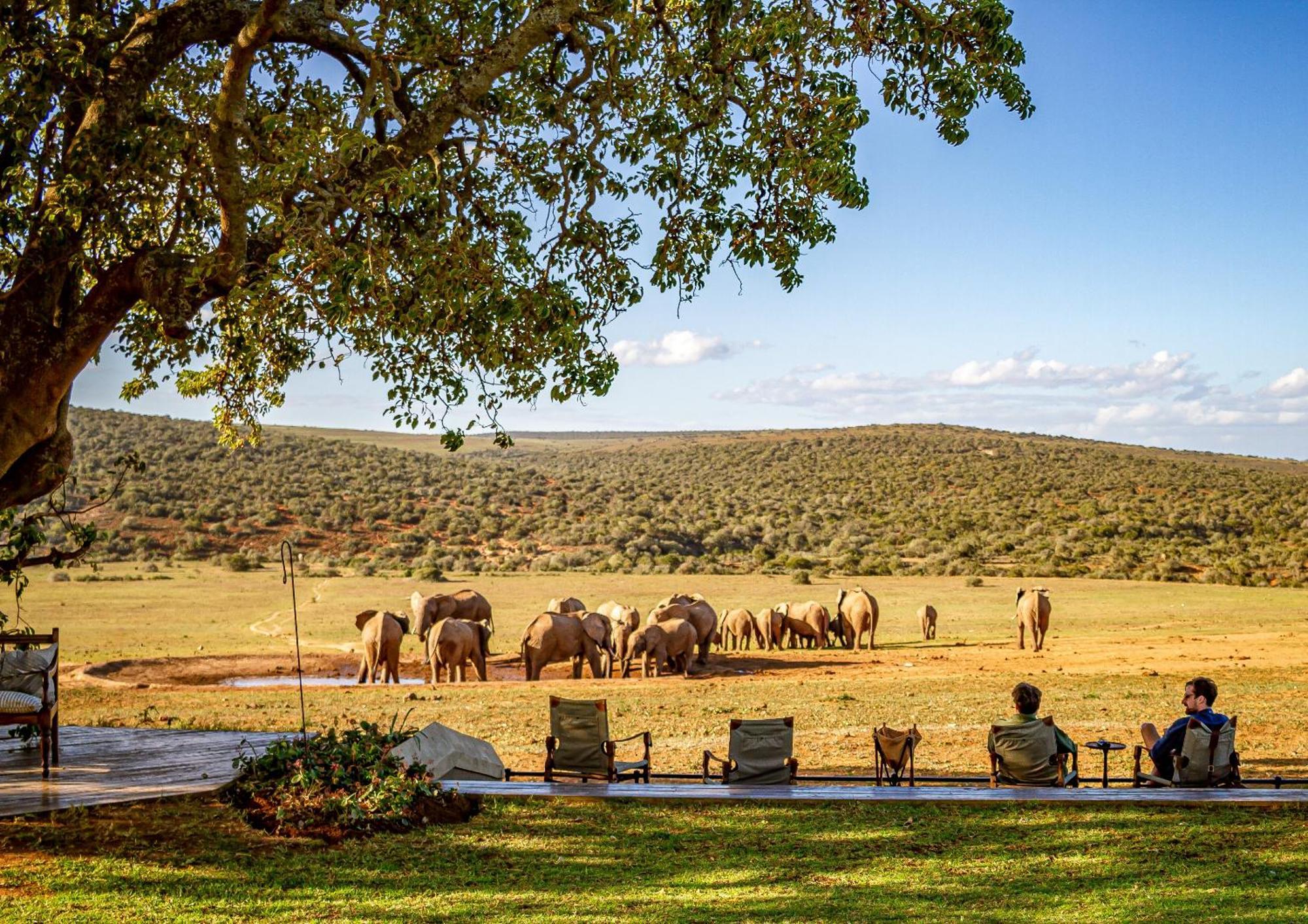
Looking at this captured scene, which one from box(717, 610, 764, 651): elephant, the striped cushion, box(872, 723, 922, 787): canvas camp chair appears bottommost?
box(717, 610, 764, 651): elephant

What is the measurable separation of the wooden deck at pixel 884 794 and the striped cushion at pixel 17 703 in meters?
3.66

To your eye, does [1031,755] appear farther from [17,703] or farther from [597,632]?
[597,632]

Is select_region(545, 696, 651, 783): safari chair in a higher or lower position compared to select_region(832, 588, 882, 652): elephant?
higher

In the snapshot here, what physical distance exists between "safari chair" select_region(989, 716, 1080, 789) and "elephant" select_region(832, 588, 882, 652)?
18.7 metres

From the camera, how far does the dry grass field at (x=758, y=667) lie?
16.8 meters

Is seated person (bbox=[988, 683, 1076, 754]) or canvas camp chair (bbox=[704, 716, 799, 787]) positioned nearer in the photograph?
seated person (bbox=[988, 683, 1076, 754])

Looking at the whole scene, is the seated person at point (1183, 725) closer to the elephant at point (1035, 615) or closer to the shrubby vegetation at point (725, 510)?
the elephant at point (1035, 615)

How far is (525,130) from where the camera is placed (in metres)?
11.9

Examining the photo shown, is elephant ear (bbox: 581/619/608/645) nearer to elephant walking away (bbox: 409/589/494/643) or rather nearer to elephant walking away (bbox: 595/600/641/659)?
elephant walking away (bbox: 595/600/641/659)

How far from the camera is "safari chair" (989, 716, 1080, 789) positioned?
11.0 meters

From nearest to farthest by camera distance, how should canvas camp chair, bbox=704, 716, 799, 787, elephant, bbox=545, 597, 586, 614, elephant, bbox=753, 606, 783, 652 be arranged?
canvas camp chair, bbox=704, 716, 799, 787 → elephant, bbox=545, 597, 586, 614 → elephant, bbox=753, 606, 783, 652

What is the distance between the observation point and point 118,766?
11711mm

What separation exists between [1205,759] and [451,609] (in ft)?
67.7

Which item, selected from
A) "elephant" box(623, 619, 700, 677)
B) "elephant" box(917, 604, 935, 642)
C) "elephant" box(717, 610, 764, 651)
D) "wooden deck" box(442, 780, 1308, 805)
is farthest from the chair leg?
"elephant" box(917, 604, 935, 642)
